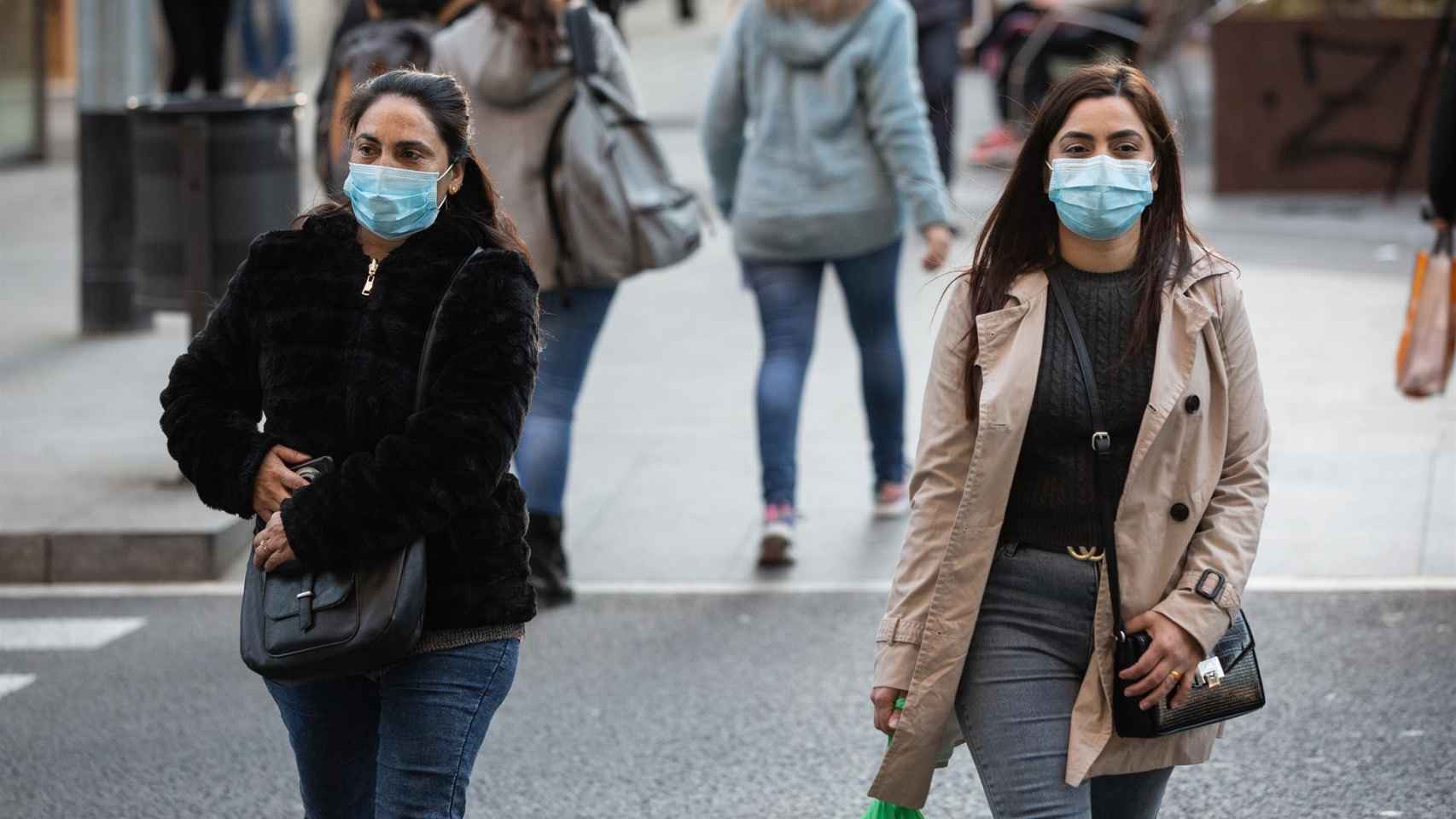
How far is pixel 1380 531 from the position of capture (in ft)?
22.8

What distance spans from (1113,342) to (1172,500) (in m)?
0.27

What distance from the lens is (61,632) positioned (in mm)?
6398

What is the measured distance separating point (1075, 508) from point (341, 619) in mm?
1145

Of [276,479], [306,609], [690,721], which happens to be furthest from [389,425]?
[690,721]

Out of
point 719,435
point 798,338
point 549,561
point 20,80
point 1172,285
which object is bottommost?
point 719,435

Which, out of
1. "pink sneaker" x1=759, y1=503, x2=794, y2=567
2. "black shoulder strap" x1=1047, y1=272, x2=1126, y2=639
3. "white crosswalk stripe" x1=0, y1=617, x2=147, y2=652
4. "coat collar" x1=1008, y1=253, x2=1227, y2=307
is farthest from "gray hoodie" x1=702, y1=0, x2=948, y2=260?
"black shoulder strap" x1=1047, y1=272, x2=1126, y2=639

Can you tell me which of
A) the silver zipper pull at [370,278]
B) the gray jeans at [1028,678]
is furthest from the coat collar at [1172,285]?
the silver zipper pull at [370,278]

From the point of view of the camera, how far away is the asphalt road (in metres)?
4.87

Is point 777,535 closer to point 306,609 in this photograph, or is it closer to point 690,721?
point 690,721

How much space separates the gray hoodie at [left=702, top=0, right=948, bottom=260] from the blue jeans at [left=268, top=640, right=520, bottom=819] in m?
3.48

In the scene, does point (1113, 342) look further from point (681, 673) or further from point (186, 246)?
point (186, 246)

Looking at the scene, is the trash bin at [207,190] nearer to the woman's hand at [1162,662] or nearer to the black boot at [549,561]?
the black boot at [549,561]

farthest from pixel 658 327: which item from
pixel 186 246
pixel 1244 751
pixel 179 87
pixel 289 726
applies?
pixel 289 726

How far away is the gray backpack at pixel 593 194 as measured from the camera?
6.27m
